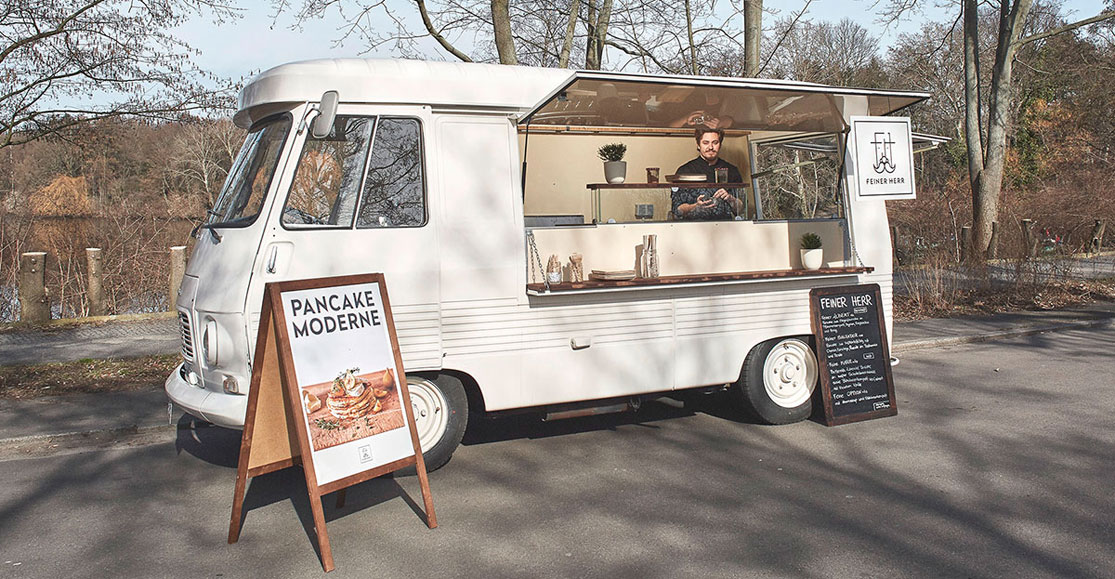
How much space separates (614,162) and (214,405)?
421cm

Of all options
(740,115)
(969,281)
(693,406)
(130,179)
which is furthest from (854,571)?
(130,179)

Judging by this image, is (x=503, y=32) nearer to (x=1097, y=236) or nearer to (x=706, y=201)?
(x=706, y=201)

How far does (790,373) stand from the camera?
7.02m

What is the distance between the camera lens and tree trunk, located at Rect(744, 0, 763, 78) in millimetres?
12859

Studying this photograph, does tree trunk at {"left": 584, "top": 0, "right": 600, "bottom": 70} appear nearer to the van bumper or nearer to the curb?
the curb

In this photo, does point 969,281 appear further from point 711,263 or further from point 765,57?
point 711,263

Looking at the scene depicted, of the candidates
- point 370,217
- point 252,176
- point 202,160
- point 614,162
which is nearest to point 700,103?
point 614,162

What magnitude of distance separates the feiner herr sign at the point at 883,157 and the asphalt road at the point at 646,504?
1.90 metres

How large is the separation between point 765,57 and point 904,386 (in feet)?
31.8

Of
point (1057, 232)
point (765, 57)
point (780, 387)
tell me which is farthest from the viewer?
point (765, 57)

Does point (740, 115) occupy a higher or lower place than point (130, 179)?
lower

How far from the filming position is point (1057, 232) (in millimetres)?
15031

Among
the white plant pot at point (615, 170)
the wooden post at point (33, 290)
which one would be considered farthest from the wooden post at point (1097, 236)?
the wooden post at point (33, 290)

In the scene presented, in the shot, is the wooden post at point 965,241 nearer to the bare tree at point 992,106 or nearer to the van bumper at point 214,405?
the bare tree at point 992,106
